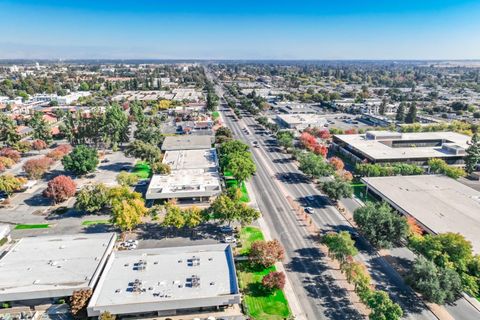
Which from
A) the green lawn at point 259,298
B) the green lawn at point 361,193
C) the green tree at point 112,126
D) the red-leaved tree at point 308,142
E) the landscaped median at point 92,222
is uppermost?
the green tree at point 112,126

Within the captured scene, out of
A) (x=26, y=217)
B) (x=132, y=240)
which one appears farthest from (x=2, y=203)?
(x=132, y=240)

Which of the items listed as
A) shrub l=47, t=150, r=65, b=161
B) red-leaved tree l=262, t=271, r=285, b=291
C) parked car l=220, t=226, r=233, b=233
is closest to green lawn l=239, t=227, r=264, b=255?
parked car l=220, t=226, r=233, b=233

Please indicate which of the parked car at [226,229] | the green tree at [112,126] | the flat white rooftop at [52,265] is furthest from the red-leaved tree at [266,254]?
the green tree at [112,126]

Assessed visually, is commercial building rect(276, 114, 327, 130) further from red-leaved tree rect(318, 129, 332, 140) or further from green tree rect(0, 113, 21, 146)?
green tree rect(0, 113, 21, 146)

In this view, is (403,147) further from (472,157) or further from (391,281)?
(391,281)

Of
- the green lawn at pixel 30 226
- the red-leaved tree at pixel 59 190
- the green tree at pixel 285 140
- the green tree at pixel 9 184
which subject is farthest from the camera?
the green tree at pixel 285 140

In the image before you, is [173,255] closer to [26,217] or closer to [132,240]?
[132,240]

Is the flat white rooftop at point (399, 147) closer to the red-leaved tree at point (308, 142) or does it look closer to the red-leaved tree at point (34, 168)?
the red-leaved tree at point (308, 142)

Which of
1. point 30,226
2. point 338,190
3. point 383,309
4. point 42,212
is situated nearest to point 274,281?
point 383,309
